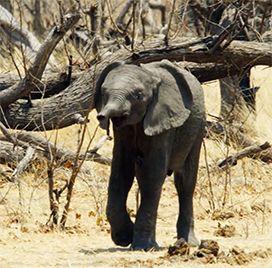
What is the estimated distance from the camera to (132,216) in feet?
31.8

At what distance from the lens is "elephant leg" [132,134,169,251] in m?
7.09

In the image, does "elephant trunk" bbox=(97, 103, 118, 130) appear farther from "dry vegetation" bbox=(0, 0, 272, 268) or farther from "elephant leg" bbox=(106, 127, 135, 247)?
"dry vegetation" bbox=(0, 0, 272, 268)

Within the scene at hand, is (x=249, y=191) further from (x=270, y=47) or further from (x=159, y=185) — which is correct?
(x=159, y=185)

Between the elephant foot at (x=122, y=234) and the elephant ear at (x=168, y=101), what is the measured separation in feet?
3.08

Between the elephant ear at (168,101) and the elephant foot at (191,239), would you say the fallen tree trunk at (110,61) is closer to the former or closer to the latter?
the elephant foot at (191,239)

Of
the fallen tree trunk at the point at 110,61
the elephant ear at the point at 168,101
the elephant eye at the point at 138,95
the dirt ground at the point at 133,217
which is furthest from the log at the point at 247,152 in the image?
the elephant eye at the point at 138,95

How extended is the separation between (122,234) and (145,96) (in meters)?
1.25

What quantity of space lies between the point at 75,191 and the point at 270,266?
4.69 meters

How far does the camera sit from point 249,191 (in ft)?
37.0

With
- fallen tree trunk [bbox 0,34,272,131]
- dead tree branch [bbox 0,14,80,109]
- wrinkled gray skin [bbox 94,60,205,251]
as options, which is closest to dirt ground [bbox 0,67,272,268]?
wrinkled gray skin [bbox 94,60,205,251]

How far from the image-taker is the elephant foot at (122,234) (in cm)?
733

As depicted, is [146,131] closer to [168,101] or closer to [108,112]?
[168,101]

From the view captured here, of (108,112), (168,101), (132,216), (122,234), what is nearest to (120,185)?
(122,234)

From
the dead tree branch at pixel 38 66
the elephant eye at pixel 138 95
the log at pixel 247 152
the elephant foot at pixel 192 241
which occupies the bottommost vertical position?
the elephant foot at pixel 192 241
